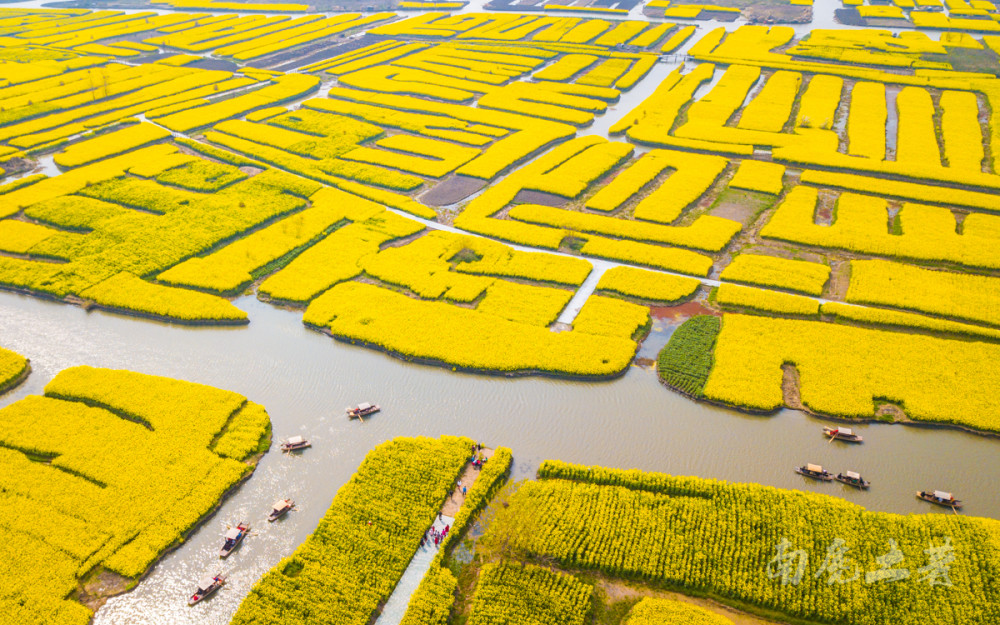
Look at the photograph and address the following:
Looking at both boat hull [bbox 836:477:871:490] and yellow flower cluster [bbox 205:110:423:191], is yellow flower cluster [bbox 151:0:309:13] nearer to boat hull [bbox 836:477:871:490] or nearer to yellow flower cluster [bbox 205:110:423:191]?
yellow flower cluster [bbox 205:110:423:191]

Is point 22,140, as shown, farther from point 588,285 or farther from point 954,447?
point 954,447

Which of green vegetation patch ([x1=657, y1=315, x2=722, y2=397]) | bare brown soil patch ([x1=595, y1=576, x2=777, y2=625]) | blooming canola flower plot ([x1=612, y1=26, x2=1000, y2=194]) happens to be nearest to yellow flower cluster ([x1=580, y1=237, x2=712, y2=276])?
green vegetation patch ([x1=657, y1=315, x2=722, y2=397])

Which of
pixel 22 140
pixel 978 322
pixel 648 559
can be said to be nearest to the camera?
pixel 648 559

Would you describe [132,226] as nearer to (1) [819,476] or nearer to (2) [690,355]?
(2) [690,355]

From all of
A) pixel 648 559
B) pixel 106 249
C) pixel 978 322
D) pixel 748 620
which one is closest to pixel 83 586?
pixel 648 559

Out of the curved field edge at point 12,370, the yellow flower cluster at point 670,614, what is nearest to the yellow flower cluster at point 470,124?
the curved field edge at point 12,370

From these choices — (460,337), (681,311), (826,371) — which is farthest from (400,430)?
(826,371)

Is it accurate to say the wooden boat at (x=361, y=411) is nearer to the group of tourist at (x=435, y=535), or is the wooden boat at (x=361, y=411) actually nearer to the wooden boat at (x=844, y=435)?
the group of tourist at (x=435, y=535)
